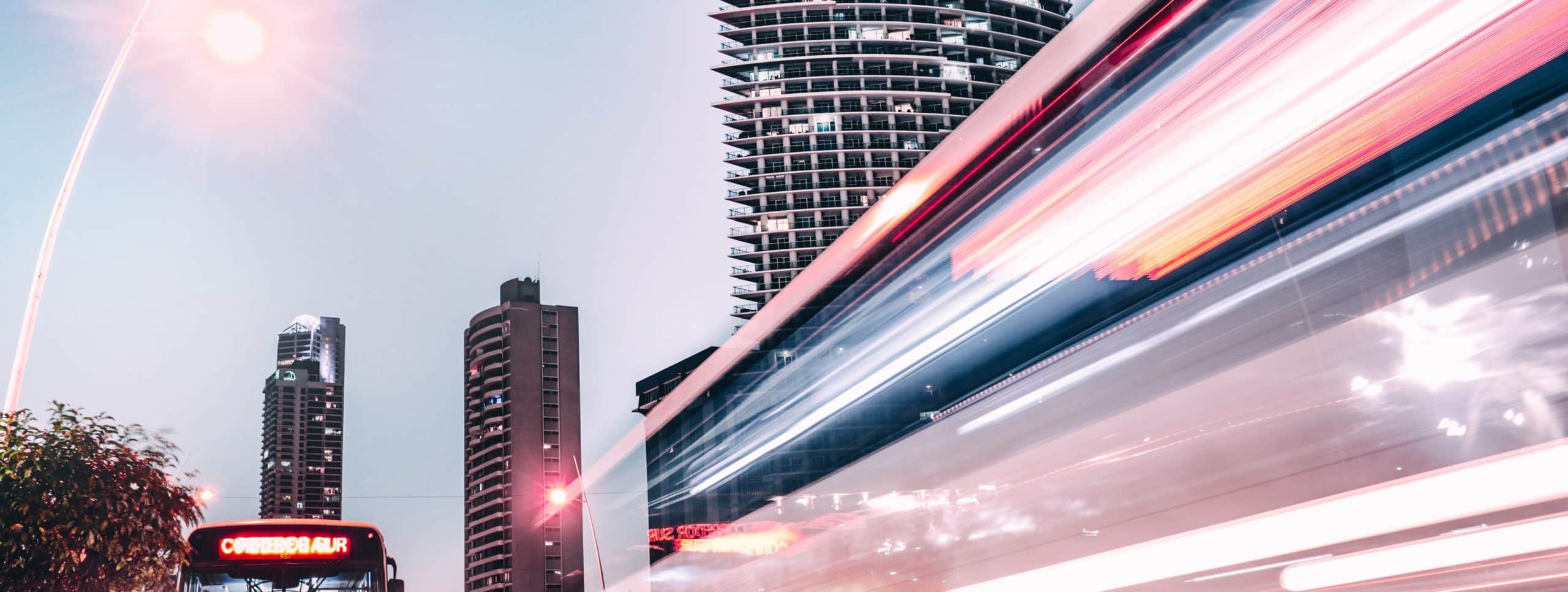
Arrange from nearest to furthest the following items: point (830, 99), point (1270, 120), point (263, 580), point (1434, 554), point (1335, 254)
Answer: point (1434, 554)
point (1335, 254)
point (1270, 120)
point (263, 580)
point (830, 99)

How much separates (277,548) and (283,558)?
13 cm

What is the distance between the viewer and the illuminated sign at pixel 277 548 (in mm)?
12414

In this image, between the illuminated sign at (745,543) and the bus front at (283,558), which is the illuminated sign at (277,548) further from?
the illuminated sign at (745,543)

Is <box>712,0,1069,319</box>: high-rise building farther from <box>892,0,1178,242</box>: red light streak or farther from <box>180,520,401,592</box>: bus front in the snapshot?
<box>892,0,1178,242</box>: red light streak

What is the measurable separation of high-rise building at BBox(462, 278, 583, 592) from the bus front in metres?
51.7

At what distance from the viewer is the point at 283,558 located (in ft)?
40.9

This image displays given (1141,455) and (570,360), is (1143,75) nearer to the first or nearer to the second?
(1141,455)

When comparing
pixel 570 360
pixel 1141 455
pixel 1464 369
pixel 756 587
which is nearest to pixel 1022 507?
pixel 1141 455

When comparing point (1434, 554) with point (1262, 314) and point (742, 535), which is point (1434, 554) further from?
point (742, 535)

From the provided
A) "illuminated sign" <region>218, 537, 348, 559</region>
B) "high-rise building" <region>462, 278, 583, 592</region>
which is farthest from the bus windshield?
"high-rise building" <region>462, 278, 583, 592</region>

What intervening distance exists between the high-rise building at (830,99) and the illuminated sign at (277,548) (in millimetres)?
112531

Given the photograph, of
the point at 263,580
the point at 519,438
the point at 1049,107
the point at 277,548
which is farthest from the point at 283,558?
the point at 519,438

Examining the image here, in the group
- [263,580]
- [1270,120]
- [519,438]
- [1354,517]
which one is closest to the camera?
[1354,517]

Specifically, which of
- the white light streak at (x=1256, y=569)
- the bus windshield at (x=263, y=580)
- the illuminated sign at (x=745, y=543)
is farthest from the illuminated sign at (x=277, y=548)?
the white light streak at (x=1256, y=569)
